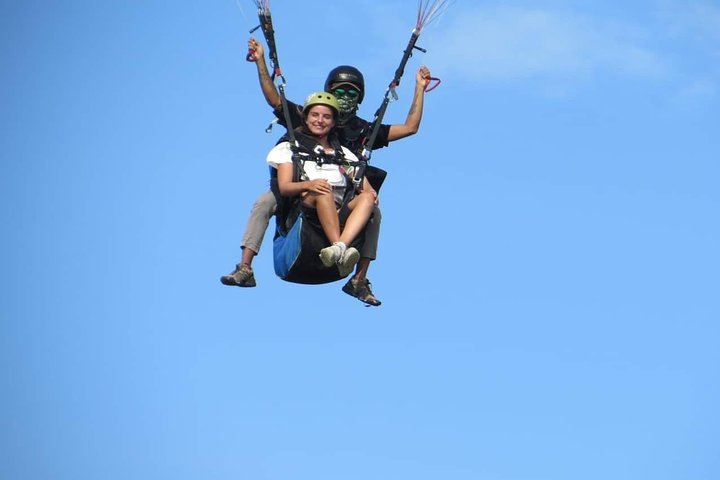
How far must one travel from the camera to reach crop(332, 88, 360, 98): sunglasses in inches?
685

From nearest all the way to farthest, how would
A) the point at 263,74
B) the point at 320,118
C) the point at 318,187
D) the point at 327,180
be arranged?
the point at 318,187 → the point at 327,180 → the point at 320,118 → the point at 263,74

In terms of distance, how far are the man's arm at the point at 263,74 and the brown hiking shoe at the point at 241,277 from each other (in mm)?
1772

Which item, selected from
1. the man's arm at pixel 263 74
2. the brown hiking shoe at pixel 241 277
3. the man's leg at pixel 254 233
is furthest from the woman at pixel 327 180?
the brown hiking shoe at pixel 241 277

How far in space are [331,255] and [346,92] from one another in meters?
2.32

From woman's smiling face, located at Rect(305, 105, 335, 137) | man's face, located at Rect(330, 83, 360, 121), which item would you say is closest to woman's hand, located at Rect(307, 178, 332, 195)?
woman's smiling face, located at Rect(305, 105, 335, 137)

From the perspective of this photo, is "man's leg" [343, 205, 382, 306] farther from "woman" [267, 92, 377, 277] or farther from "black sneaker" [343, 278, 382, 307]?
"woman" [267, 92, 377, 277]

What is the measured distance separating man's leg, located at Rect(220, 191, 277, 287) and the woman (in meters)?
0.71

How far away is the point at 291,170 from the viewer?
1661 centimetres

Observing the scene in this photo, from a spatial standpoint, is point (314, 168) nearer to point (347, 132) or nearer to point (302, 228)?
point (302, 228)

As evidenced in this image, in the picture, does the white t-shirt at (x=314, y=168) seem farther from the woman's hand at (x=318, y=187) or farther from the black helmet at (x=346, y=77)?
the black helmet at (x=346, y=77)

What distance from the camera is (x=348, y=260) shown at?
1603 cm

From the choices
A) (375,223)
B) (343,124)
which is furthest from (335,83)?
(375,223)

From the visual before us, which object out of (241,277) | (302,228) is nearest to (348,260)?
(302,228)

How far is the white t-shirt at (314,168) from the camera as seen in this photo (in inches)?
656
